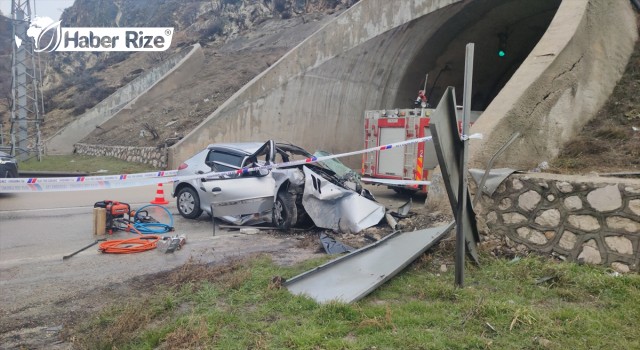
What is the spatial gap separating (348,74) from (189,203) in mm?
9810

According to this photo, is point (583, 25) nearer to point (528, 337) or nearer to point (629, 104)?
point (629, 104)

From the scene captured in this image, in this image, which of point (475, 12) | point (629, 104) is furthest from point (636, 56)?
point (475, 12)

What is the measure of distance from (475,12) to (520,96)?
10.3 meters

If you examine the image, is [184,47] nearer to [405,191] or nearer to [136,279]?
[405,191]

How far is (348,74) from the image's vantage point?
17.2 meters

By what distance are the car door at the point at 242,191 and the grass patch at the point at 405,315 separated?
3176 millimetres

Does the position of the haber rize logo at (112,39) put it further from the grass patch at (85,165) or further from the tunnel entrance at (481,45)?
the tunnel entrance at (481,45)

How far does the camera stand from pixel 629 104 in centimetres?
787

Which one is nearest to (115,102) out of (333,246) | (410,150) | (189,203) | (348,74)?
(348,74)

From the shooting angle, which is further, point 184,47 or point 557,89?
point 184,47

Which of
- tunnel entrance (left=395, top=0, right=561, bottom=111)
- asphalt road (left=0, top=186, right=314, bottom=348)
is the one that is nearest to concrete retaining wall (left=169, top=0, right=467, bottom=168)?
tunnel entrance (left=395, top=0, right=561, bottom=111)

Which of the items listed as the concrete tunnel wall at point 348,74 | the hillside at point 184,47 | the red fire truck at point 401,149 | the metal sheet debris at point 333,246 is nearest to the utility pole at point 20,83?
the hillside at point 184,47

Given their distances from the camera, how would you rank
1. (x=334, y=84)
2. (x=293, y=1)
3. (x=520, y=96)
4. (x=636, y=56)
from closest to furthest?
1. (x=520, y=96)
2. (x=636, y=56)
3. (x=334, y=84)
4. (x=293, y=1)

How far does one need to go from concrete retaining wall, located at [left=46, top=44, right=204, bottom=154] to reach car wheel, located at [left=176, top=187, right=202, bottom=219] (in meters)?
17.7
